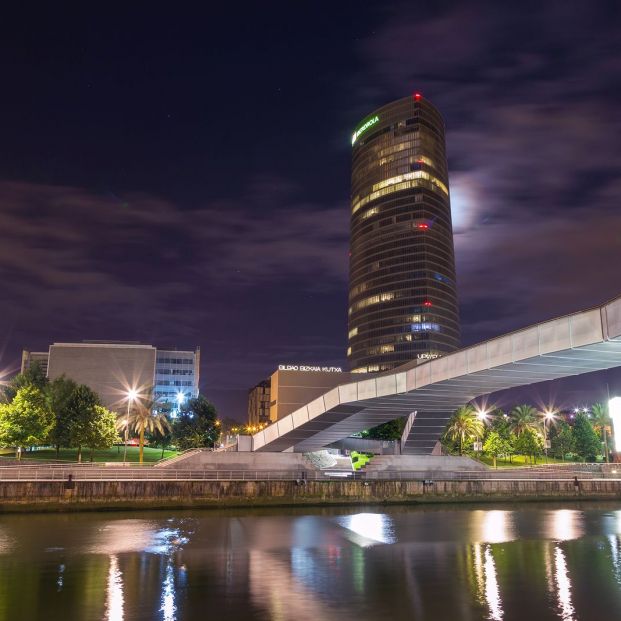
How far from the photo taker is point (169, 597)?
A: 22625 millimetres

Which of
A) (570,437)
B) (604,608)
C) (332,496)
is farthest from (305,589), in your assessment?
(570,437)

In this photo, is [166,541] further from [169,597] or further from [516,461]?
[516,461]

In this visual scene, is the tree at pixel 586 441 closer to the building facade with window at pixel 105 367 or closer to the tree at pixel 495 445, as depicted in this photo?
the tree at pixel 495 445

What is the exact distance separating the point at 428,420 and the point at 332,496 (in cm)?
1780

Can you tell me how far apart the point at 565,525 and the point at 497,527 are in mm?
5748

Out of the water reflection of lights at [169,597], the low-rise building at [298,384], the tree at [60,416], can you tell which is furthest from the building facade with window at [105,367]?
the water reflection of lights at [169,597]

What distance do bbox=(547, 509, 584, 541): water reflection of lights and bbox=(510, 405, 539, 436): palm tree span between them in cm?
5981

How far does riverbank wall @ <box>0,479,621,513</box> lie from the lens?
46.3 meters

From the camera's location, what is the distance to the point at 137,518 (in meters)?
44.0

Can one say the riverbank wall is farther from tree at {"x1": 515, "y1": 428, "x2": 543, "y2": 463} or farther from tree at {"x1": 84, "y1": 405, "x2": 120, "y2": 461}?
tree at {"x1": 515, "y1": 428, "x2": 543, "y2": 463}

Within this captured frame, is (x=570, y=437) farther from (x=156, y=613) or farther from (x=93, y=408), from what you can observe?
Answer: (x=156, y=613)

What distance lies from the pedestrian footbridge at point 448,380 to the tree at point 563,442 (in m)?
58.9

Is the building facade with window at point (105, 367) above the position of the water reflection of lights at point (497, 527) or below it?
above

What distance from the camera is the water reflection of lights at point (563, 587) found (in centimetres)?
2092
